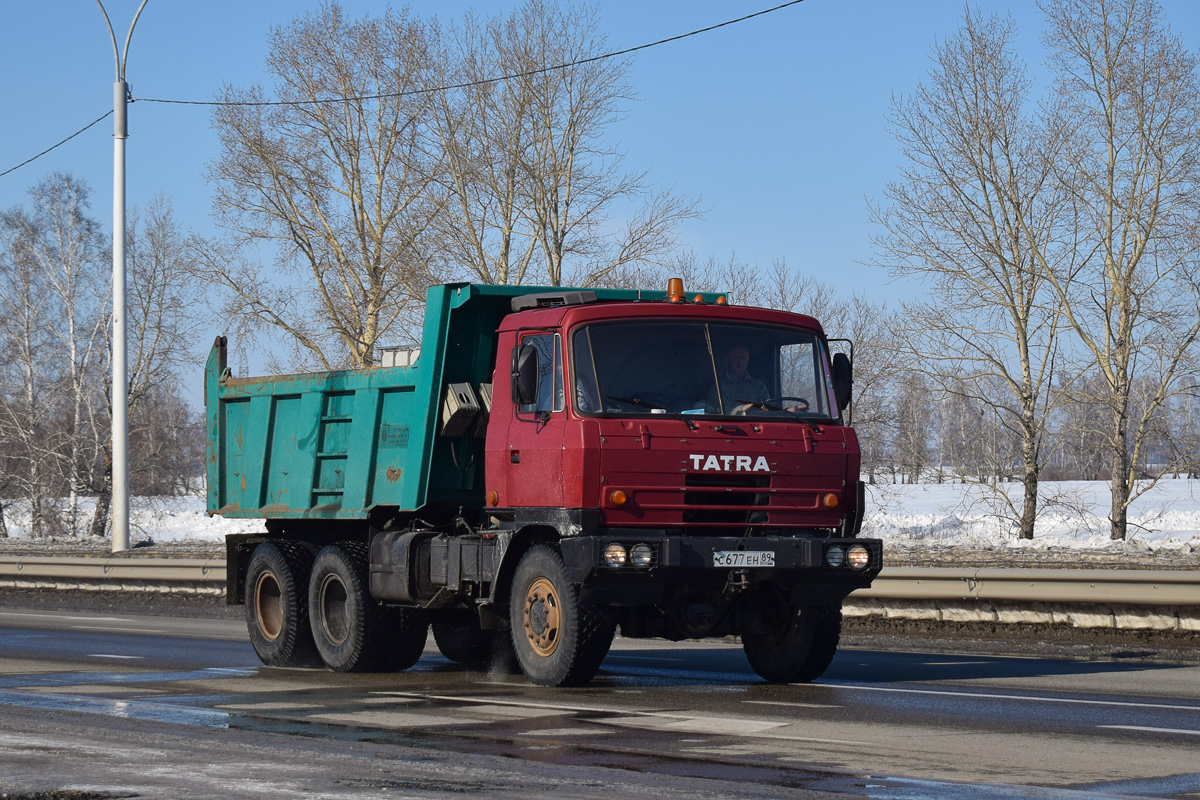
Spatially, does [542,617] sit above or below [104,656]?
above

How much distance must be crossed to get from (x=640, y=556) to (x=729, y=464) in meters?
0.88

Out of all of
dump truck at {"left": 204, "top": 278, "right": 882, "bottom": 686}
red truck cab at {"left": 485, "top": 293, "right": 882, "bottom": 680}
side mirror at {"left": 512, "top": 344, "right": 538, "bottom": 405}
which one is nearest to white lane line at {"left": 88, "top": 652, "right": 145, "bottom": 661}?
dump truck at {"left": 204, "top": 278, "right": 882, "bottom": 686}

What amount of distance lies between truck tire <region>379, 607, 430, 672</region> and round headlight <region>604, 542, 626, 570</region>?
126 inches

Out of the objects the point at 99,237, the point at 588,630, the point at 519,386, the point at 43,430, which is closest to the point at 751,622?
A: the point at 588,630

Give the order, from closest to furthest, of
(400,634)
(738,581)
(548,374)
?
(738,581) < (548,374) < (400,634)

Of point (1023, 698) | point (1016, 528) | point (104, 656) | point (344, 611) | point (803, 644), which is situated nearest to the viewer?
point (1023, 698)

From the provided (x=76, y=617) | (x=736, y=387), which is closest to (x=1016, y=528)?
(x=76, y=617)

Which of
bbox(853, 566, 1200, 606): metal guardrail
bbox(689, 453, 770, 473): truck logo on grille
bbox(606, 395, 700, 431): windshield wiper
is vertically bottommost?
bbox(853, 566, 1200, 606): metal guardrail

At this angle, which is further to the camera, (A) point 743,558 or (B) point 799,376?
(B) point 799,376

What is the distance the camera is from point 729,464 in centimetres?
973

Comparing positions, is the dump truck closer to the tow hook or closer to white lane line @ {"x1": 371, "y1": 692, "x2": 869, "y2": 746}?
the tow hook

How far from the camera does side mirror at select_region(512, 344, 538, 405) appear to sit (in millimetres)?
9992

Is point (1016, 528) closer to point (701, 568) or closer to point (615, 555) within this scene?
point (701, 568)

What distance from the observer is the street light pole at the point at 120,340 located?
82.8 feet
